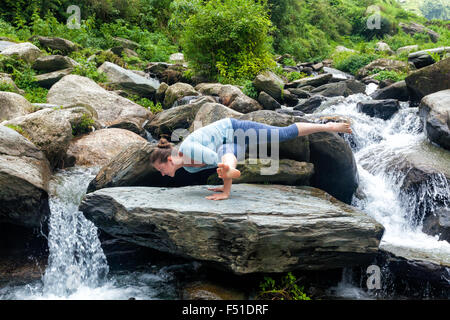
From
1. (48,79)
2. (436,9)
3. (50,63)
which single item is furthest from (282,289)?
(436,9)

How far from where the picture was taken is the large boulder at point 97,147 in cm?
692

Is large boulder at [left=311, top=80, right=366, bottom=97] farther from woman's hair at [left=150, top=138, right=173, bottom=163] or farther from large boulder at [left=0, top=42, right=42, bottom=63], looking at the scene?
large boulder at [left=0, top=42, right=42, bottom=63]

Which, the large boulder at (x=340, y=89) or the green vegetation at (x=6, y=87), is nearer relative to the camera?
the green vegetation at (x=6, y=87)

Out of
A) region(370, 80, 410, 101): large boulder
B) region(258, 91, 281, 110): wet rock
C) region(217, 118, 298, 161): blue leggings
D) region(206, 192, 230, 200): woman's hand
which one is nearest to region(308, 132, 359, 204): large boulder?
region(217, 118, 298, 161): blue leggings

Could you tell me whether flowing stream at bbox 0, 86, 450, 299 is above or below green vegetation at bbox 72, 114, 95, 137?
below

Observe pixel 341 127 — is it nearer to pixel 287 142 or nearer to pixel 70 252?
pixel 287 142

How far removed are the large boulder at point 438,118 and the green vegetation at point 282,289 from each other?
15.7 ft

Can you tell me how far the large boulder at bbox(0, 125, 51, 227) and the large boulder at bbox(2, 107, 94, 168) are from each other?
2.85 ft

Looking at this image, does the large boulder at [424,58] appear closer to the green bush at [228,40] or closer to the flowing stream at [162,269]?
the green bush at [228,40]

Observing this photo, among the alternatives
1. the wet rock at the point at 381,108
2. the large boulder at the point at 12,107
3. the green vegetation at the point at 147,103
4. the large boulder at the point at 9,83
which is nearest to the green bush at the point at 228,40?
the green vegetation at the point at 147,103

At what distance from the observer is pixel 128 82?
1159 centimetres

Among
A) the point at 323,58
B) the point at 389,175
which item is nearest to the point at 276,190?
the point at 389,175

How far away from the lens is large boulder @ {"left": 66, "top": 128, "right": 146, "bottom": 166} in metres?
6.92

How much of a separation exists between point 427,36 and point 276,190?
30.6 metres
